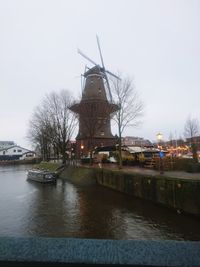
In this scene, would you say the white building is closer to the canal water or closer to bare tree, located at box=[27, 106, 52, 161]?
bare tree, located at box=[27, 106, 52, 161]

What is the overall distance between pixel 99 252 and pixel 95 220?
44.4 ft

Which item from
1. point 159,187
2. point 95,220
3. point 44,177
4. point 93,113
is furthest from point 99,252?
point 93,113

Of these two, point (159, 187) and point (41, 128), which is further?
point (41, 128)

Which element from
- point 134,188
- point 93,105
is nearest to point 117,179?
point 134,188

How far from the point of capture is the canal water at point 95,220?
12.9 meters

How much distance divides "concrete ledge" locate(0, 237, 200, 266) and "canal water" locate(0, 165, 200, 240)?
401 inches

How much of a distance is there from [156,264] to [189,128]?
56446 millimetres

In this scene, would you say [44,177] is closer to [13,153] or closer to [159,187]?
[159,187]

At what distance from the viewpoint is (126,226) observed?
14.2 m

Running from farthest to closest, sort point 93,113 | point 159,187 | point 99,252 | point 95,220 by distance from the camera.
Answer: point 93,113 → point 159,187 → point 95,220 → point 99,252

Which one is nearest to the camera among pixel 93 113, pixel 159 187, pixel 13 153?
pixel 159 187

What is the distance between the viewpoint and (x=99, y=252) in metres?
2.60

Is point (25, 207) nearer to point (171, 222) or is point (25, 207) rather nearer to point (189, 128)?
point (171, 222)

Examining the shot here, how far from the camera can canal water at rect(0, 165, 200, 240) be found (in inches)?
509
